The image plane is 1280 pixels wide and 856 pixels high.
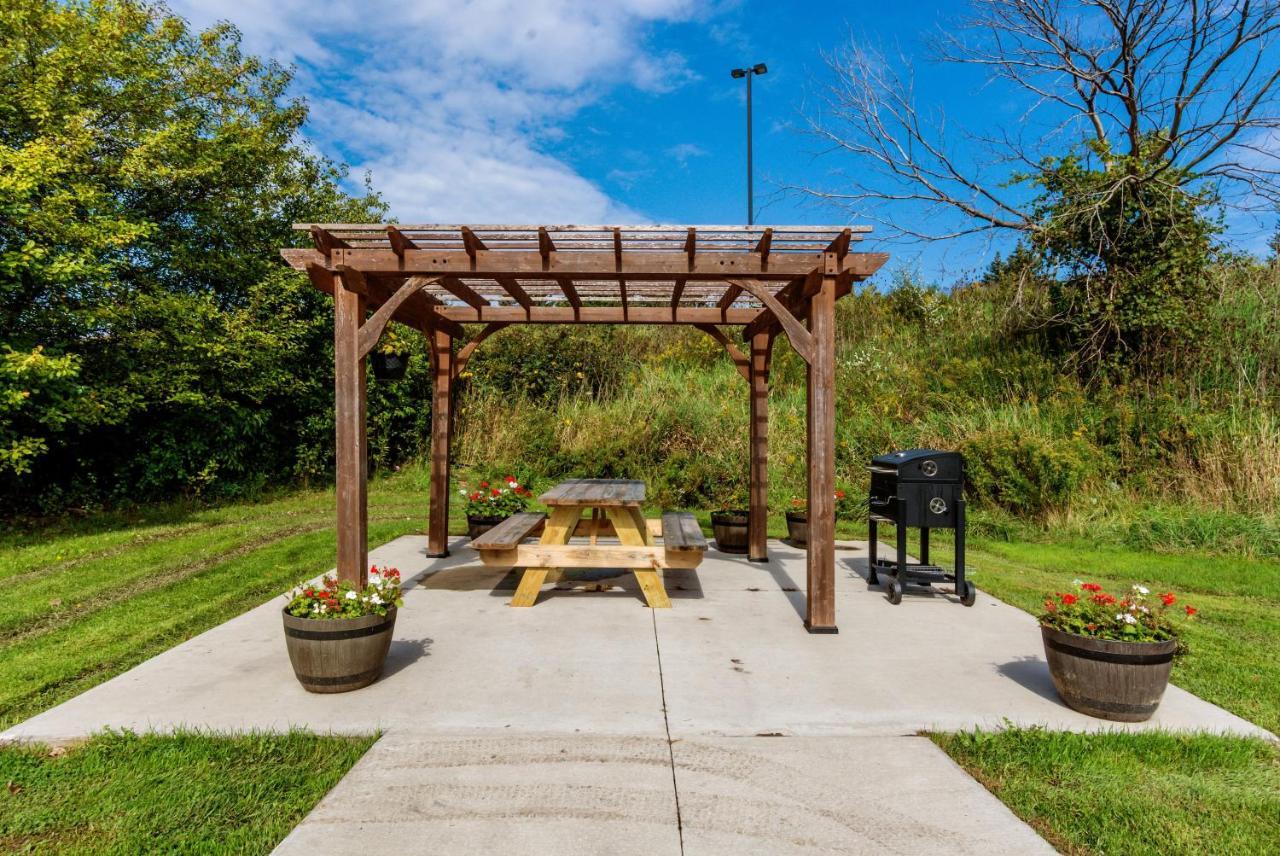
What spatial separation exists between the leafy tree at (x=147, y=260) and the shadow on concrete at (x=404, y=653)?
5579mm

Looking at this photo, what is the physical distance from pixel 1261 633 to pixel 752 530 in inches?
151

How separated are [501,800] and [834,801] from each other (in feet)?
3.78

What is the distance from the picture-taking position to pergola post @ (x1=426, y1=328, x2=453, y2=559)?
22.1ft

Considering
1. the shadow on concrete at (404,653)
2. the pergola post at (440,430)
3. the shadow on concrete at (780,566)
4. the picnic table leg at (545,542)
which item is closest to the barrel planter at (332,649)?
the shadow on concrete at (404,653)

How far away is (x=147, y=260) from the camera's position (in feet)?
32.8

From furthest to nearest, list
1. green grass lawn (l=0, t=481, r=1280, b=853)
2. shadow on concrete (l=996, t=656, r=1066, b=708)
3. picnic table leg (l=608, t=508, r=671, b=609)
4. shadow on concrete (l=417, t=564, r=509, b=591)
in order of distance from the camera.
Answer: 1. shadow on concrete (l=417, t=564, r=509, b=591)
2. picnic table leg (l=608, t=508, r=671, b=609)
3. shadow on concrete (l=996, t=656, r=1066, b=708)
4. green grass lawn (l=0, t=481, r=1280, b=853)

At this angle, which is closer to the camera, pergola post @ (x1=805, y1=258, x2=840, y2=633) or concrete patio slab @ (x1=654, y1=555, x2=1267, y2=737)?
concrete patio slab @ (x1=654, y1=555, x2=1267, y2=737)

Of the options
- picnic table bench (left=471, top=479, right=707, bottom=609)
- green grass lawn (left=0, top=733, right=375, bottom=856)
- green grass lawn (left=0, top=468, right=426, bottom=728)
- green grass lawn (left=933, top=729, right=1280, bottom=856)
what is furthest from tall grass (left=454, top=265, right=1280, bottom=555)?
green grass lawn (left=0, top=733, right=375, bottom=856)

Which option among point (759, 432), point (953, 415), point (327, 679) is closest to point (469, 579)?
point (327, 679)

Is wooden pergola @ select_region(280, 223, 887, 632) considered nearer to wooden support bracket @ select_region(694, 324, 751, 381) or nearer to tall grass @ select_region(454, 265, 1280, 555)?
wooden support bracket @ select_region(694, 324, 751, 381)

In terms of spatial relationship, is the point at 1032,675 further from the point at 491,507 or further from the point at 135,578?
the point at 135,578

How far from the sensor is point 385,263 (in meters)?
4.43

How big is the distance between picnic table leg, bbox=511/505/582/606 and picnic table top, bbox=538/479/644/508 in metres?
0.12

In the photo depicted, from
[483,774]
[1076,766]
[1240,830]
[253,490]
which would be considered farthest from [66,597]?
[1240,830]
